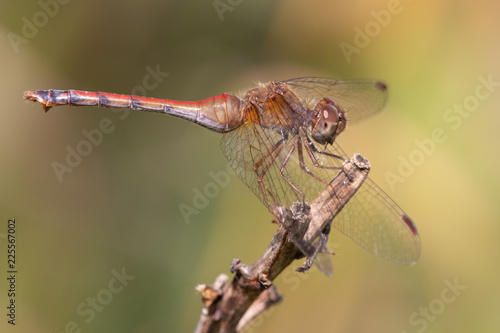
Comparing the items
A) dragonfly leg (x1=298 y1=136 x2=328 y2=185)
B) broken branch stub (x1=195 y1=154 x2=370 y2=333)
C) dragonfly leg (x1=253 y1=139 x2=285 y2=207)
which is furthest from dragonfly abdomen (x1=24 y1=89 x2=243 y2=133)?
broken branch stub (x1=195 y1=154 x2=370 y2=333)

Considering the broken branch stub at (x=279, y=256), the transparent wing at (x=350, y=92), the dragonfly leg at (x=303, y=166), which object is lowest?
the broken branch stub at (x=279, y=256)

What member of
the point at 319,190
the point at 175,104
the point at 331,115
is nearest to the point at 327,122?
the point at 331,115

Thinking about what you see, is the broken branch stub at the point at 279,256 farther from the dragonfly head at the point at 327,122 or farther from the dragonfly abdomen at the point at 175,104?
the dragonfly abdomen at the point at 175,104

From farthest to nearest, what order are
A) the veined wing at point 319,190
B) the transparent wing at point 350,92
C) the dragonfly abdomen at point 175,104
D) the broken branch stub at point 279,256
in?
the transparent wing at point 350,92 → the dragonfly abdomen at point 175,104 → the veined wing at point 319,190 → the broken branch stub at point 279,256

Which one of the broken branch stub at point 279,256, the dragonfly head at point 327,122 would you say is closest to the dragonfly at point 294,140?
the dragonfly head at point 327,122

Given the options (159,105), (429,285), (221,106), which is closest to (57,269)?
(159,105)

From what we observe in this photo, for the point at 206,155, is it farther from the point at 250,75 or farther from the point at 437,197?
the point at 437,197

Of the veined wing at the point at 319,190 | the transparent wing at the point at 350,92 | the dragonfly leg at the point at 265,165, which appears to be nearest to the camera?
the veined wing at the point at 319,190
